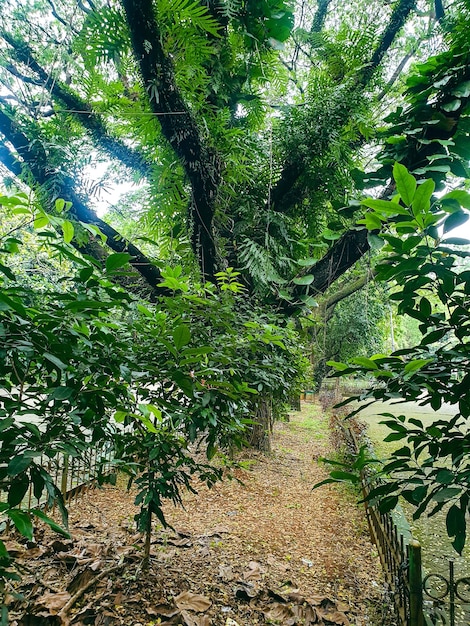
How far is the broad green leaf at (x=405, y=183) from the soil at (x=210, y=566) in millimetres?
1467

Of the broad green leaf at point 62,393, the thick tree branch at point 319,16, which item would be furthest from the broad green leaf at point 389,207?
the thick tree branch at point 319,16

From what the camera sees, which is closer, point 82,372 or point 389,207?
point 389,207

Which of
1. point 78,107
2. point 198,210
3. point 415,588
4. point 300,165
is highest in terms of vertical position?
point 78,107

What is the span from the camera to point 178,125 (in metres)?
2.89

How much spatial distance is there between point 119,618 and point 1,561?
1556 millimetres

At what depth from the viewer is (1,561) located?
79 centimetres

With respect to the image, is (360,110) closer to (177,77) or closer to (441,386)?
(177,77)

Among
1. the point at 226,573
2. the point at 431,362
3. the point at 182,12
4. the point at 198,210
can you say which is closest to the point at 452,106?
the point at 431,362

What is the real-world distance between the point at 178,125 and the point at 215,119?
0.56 meters

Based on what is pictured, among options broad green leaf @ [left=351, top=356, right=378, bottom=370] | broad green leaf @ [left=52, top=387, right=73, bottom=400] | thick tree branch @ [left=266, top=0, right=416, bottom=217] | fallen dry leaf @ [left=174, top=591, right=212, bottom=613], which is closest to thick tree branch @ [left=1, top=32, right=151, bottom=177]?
thick tree branch @ [left=266, top=0, right=416, bottom=217]

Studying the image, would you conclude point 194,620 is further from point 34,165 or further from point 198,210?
point 34,165

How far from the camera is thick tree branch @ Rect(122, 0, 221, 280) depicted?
2.31m

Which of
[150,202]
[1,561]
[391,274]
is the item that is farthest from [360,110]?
[1,561]

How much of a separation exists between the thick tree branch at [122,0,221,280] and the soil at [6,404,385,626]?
7.16 feet
